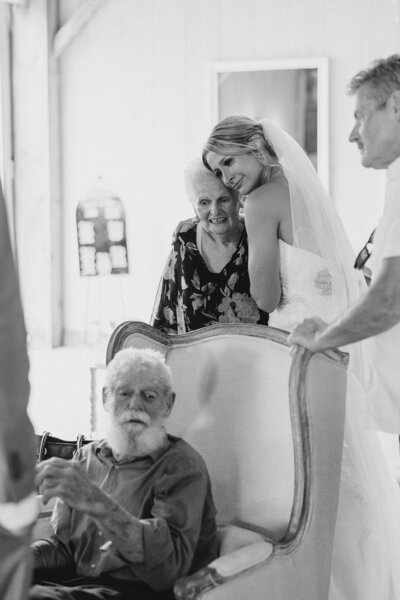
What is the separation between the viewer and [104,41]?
8.02m

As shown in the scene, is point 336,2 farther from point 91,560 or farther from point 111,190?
point 91,560

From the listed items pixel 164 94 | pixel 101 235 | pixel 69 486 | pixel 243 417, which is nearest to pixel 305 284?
pixel 243 417

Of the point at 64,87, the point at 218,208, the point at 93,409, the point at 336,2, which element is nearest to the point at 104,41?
the point at 64,87

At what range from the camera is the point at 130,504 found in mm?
2123

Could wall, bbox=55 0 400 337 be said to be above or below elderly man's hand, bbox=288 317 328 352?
above

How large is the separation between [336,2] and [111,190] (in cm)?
249

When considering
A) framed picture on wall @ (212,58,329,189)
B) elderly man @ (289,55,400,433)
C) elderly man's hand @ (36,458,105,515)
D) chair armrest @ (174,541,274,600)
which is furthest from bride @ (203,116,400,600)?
framed picture on wall @ (212,58,329,189)

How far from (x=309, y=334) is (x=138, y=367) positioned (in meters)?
0.43

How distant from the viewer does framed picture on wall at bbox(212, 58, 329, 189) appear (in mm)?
7234

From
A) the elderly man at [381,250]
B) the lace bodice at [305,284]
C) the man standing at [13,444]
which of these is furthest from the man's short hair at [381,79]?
the man standing at [13,444]

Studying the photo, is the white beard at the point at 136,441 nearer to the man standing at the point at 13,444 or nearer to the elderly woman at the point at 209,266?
the elderly woman at the point at 209,266

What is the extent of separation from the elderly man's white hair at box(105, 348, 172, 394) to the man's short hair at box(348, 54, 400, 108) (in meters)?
0.82

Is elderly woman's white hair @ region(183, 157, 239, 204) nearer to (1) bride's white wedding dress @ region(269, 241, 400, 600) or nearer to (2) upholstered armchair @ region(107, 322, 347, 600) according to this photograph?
(2) upholstered armchair @ region(107, 322, 347, 600)

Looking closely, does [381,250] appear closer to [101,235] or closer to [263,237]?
[263,237]
